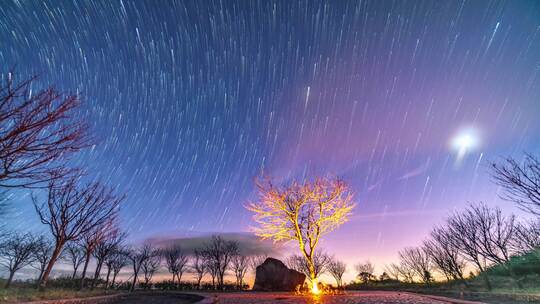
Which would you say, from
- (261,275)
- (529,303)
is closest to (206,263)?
(261,275)

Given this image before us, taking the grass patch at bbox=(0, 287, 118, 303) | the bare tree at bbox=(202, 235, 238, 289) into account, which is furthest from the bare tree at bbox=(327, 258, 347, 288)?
the grass patch at bbox=(0, 287, 118, 303)

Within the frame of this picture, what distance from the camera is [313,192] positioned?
57.6ft

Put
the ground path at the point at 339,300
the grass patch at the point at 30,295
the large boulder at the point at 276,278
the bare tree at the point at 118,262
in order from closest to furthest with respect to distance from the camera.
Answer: the ground path at the point at 339,300 < the grass patch at the point at 30,295 < the large boulder at the point at 276,278 < the bare tree at the point at 118,262

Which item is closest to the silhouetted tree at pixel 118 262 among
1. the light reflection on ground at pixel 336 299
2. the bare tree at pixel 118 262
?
the bare tree at pixel 118 262

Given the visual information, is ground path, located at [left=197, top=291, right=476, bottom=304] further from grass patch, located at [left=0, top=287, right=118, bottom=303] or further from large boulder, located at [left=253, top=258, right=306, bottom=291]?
large boulder, located at [left=253, top=258, right=306, bottom=291]

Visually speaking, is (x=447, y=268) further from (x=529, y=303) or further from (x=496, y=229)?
(x=529, y=303)

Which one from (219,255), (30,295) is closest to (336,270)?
(219,255)

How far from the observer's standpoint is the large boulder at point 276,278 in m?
33.5

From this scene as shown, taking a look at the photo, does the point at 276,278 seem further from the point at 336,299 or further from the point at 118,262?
the point at 118,262

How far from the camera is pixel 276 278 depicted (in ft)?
111

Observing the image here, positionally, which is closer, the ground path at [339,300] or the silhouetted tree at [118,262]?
the ground path at [339,300]

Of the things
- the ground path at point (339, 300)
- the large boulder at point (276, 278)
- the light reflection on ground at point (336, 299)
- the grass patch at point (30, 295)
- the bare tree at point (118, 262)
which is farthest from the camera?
the bare tree at point (118, 262)

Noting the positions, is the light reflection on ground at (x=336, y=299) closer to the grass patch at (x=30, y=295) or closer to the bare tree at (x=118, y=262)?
the grass patch at (x=30, y=295)

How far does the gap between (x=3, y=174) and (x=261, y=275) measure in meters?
35.4
